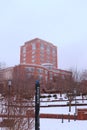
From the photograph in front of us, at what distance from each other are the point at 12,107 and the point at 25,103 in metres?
0.41

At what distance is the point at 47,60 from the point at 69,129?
375 feet

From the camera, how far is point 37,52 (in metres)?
127

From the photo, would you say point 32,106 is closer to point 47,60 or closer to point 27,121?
point 27,121

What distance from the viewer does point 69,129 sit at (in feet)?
52.6

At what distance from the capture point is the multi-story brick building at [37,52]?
127m

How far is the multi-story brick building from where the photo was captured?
5007 inches

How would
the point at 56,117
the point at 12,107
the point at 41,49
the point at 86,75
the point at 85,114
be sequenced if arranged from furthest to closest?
the point at 41,49
the point at 86,75
the point at 56,117
the point at 85,114
the point at 12,107

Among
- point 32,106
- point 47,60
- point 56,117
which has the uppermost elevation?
point 47,60

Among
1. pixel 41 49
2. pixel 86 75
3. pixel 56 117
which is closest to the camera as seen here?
pixel 56 117

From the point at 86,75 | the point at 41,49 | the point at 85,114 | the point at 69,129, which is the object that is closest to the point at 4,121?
the point at 69,129

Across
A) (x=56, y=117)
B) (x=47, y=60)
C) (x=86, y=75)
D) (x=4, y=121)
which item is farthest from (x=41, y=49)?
(x=4, y=121)

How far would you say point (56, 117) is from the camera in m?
22.9

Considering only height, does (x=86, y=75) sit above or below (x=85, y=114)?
above

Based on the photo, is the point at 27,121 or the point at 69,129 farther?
the point at 69,129
